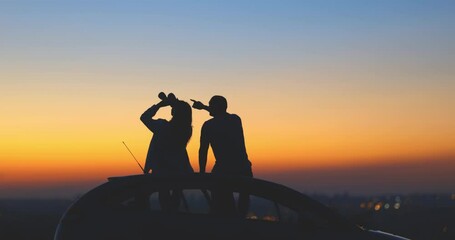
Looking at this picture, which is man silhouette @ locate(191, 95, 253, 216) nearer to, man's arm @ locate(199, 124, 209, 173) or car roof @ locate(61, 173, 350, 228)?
man's arm @ locate(199, 124, 209, 173)

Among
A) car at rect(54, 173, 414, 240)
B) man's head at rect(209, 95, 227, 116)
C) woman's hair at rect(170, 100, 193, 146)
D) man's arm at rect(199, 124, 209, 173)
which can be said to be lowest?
A: car at rect(54, 173, 414, 240)

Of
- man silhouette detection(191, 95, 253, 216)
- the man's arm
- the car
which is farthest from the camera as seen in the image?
the man's arm

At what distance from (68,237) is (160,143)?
3239 mm

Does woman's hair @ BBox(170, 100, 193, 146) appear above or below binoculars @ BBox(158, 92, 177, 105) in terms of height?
below

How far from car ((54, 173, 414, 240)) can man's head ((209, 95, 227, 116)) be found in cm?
285

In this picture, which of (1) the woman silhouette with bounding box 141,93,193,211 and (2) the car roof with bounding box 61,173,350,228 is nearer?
(2) the car roof with bounding box 61,173,350,228

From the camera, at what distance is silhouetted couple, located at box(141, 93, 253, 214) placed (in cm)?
1117

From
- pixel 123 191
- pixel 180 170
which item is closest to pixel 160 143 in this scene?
pixel 180 170

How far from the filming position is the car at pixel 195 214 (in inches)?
323

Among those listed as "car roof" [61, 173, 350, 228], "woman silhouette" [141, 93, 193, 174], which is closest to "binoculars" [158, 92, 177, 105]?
"woman silhouette" [141, 93, 193, 174]

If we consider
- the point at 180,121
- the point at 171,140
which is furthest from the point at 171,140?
the point at 180,121

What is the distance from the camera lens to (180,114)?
11.2 m

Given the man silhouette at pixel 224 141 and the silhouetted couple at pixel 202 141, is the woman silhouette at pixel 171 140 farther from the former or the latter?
the man silhouette at pixel 224 141

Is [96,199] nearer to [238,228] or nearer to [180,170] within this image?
[238,228]
